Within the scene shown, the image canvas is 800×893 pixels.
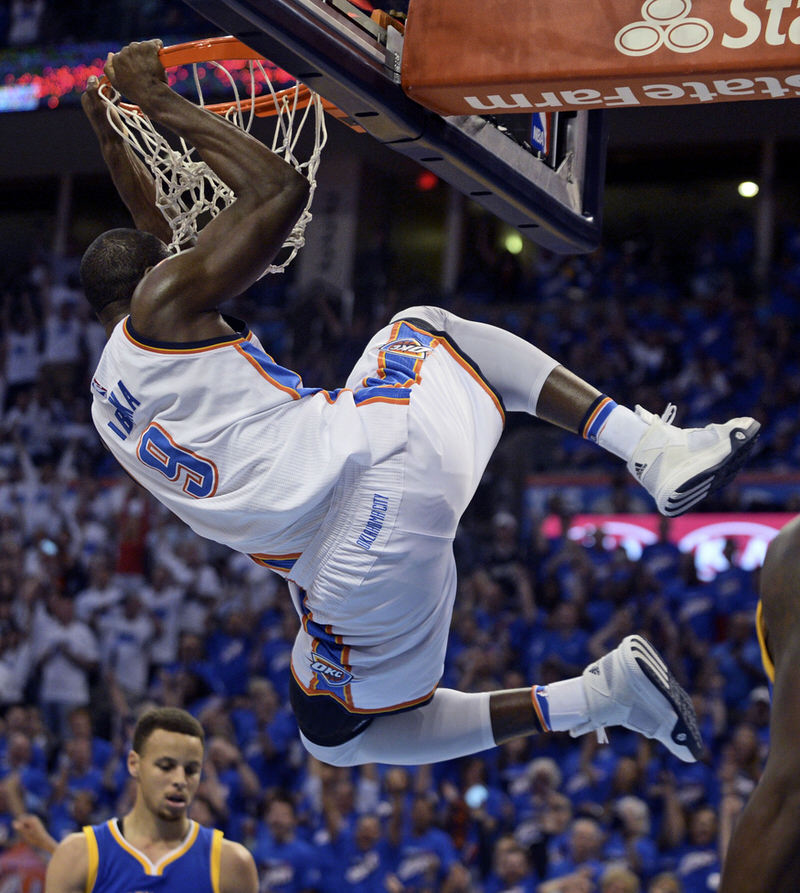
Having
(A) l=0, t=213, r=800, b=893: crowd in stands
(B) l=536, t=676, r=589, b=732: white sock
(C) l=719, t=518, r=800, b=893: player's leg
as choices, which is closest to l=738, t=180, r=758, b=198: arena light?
(A) l=0, t=213, r=800, b=893: crowd in stands

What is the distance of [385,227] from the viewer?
14.8 metres

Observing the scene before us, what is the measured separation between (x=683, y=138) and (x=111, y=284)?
36.4 ft

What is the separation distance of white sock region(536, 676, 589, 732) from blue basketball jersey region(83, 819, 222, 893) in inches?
66.4

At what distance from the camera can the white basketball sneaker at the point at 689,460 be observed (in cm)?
301

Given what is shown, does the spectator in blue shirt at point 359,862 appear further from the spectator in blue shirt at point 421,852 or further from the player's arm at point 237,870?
the player's arm at point 237,870

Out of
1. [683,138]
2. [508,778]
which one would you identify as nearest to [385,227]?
[683,138]

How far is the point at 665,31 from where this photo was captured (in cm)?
301

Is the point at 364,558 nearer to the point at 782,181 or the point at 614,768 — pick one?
the point at 614,768

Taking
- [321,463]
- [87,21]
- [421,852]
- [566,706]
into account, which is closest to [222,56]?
[321,463]

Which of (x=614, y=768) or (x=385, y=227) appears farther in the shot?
(x=385, y=227)

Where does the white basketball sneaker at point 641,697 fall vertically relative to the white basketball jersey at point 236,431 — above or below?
below

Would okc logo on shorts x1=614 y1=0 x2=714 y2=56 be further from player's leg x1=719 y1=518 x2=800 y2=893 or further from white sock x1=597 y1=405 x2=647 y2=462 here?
player's leg x1=719 y1=518 x2=800 y2=893

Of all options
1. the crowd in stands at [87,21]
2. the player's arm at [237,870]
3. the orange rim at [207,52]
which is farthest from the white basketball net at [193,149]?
the crowd in stands at [87,21]

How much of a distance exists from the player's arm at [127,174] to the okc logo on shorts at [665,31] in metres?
1.43
